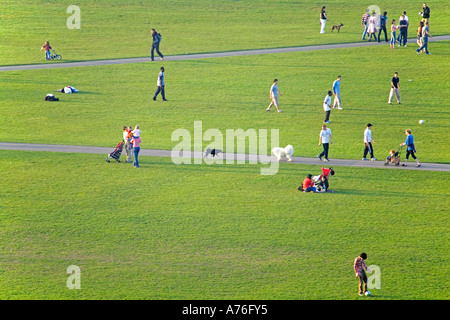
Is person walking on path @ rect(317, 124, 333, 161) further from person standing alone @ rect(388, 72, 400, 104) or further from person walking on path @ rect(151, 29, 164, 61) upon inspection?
person walking on path @ rect(151, 29, 164, 61)

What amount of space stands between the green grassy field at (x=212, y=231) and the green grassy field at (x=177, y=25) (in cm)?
2683

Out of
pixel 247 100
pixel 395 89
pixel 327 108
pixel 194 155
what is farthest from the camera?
pixel 247 100

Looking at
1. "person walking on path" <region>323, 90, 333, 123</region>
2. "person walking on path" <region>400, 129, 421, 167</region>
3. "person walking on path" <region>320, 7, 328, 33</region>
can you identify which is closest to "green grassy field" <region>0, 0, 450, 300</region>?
"person walking on path" <region>323, 90, 333, 123</region>

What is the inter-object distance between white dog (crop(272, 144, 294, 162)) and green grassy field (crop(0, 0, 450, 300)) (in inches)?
27.5

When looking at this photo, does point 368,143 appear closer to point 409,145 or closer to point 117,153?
point 409,145

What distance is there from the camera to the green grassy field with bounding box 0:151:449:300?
69.6 ft

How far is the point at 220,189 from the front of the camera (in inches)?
1158

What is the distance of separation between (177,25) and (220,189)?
3902cm

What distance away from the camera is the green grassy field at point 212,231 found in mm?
21227

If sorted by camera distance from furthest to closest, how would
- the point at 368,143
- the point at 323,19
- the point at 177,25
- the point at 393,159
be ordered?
the point at 177,25
the point at 323,19
the point at 368,143
the point at 393,159

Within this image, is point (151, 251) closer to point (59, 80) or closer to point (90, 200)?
point (90, 200)

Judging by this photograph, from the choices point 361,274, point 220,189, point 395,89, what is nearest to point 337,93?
point 395,89

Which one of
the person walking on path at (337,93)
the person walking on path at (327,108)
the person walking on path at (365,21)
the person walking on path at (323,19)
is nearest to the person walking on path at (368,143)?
the person walking on path at (327,108)

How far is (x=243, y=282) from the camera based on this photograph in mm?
21469
